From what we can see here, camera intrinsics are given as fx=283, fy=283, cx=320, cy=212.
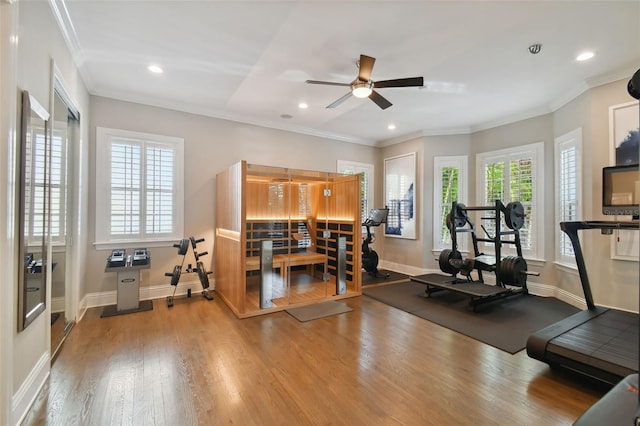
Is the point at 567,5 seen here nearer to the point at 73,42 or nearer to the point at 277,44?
the point at 277,44

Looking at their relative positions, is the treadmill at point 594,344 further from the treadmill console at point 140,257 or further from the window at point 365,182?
the treadmill console at point 140,257

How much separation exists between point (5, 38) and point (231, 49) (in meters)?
1.94

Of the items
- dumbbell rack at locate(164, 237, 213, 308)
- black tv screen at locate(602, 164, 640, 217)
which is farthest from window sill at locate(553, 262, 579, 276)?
dumbbell rack at locate(164, 237, 213, 308)

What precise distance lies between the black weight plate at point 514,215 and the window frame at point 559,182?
0.61 meters

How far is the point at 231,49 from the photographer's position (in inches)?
128

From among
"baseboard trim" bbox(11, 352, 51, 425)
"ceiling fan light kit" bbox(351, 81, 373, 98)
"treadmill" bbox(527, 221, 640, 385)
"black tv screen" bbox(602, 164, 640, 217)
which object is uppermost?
"ceiling fan light kit" bbox(351, 81, 373, 98)

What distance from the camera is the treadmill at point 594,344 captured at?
7.30 ft

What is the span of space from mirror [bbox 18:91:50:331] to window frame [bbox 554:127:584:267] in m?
6.31

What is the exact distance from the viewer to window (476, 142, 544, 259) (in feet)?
16.6

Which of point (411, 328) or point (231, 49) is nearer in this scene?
point (231, 49)

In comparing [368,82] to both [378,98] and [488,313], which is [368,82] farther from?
[488,313]

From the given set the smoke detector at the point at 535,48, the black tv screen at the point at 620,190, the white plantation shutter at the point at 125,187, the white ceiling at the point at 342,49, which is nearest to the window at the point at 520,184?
the white ceiling at the point at 342,49

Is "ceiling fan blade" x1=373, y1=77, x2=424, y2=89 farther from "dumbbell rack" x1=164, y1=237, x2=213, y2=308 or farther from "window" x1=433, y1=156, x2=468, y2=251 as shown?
"dumbbell rack" x1=164, y1=237, x2=213, y2=308

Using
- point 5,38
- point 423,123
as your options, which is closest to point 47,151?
point 5,38
